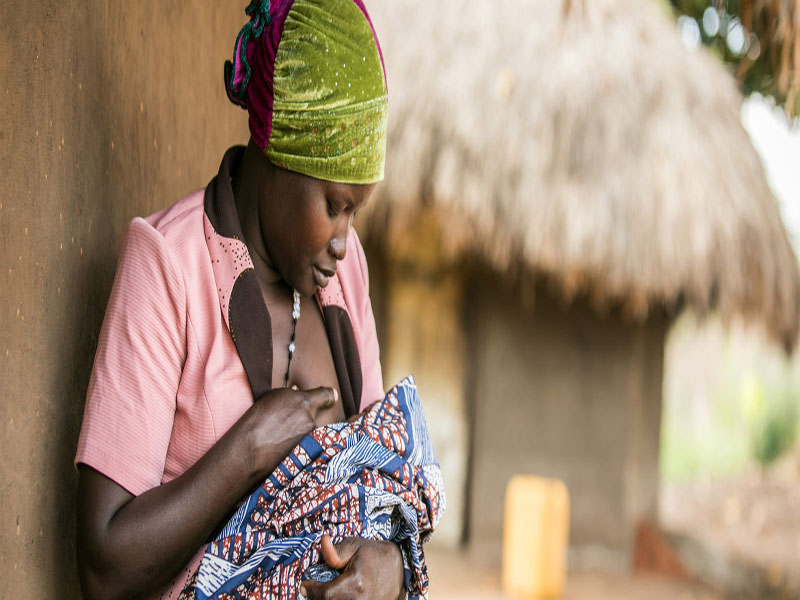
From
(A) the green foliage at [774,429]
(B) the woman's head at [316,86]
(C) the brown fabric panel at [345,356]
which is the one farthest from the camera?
(A) the green foliage at [774,429]

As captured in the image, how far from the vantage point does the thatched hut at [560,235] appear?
20.4ft

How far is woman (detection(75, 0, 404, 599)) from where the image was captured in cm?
125

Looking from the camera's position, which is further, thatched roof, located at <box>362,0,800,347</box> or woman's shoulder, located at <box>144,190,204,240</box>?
thatched roof, located at <box>362,0,800,347</box>

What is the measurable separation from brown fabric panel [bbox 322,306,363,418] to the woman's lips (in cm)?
17

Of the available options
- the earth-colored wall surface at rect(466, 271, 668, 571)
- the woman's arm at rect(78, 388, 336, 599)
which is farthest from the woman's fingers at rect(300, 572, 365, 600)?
the earth-colored wall surface at rect(466, 271, 668, 571)

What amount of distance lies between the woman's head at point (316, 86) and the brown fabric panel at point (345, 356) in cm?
33

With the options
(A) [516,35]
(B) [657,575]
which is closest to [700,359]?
(B) [657,575]

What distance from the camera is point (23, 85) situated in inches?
51.6

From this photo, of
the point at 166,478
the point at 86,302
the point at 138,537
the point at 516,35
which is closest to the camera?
the point at 138,537

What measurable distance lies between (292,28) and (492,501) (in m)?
6.26

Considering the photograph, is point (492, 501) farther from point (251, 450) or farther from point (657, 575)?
point (251, 450)

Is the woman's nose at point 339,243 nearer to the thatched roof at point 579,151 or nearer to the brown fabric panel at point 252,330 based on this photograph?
the brown fabric panel at point 252,330

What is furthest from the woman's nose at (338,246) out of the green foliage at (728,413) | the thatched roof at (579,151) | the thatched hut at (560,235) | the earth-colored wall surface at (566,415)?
the green foliage at (728,413)

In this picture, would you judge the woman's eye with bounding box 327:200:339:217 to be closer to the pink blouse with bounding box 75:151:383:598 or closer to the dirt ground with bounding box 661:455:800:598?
the pink blouse with bounding box 75:151:383:598
